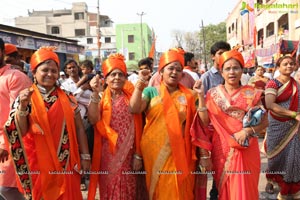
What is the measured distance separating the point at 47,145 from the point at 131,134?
30.9 inches

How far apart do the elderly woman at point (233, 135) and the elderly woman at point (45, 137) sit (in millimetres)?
1158

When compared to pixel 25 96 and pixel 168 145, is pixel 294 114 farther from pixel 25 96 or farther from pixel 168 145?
pixel 25 96

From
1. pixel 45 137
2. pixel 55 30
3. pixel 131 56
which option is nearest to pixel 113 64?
pixel 45 137

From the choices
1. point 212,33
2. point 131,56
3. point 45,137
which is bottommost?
point 45,137

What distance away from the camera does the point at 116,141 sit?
3.06 metres

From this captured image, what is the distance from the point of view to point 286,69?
3809 millimetres

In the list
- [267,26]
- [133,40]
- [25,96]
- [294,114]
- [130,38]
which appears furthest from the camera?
[133,40]

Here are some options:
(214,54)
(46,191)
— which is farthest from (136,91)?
(214,54)

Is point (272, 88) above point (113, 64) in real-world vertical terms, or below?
below

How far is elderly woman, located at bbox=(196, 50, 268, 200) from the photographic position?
288 centimetres

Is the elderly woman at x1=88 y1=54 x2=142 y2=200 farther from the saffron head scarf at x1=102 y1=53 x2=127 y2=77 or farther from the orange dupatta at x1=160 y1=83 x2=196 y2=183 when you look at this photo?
the orange dupatta at x1=160 y1=83 x2=196 y2=183

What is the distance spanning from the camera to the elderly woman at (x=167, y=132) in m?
2.98

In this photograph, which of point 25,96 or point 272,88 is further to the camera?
point 272,88

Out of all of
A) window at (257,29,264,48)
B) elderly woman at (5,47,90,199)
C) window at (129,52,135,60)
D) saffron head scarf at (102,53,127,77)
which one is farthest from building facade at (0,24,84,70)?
window at (129,52,135,60)
